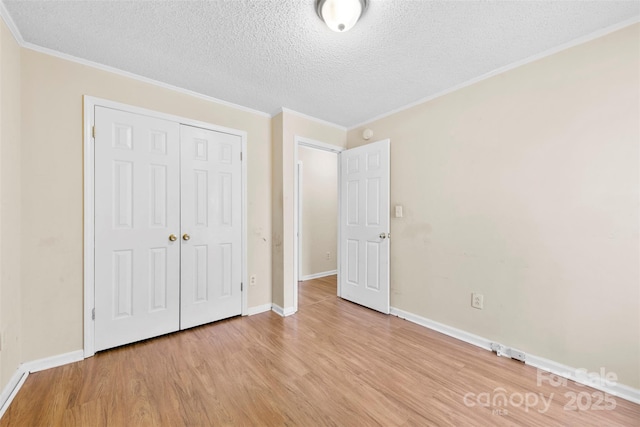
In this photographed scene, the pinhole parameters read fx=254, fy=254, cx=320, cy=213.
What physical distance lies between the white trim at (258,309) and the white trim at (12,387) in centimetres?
168

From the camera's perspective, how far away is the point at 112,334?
2117 mm

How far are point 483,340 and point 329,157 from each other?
3634 millimetres

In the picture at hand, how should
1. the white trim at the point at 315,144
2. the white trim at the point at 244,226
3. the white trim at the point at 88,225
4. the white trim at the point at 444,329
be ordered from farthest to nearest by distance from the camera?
1. the white trim at the point at 315,144
2. the white trim at the point at 244,226
3. the white trim at the point at 444,329
4. the white trim at the point at 88,225

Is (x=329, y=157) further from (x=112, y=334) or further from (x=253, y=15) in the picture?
(x=112, y=334)

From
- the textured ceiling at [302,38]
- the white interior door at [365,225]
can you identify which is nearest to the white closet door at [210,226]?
the textured ceiling at [302,38]

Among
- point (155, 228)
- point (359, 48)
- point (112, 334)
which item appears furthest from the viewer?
point (155, 228)

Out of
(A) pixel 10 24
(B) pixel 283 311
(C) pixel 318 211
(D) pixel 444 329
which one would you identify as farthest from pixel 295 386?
(C) pixel 318 211

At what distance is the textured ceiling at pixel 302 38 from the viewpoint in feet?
4.89

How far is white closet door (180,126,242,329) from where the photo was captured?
8.18 ft

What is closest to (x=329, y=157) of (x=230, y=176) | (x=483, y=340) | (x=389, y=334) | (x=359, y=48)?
(x=230, y=176)

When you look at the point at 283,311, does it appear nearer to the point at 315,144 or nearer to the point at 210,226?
the point at 210,226

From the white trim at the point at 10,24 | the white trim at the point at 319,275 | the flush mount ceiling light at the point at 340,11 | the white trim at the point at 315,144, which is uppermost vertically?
the white trim at the point at 10,24

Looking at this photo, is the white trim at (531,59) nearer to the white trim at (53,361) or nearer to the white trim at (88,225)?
the white trim at (88,225)

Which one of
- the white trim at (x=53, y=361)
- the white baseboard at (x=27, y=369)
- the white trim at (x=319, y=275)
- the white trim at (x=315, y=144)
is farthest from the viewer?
the white trim at (x=319, y=275)
